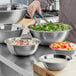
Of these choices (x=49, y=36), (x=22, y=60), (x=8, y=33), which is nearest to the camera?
(x=22, y=60)

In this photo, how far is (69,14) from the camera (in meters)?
2.63

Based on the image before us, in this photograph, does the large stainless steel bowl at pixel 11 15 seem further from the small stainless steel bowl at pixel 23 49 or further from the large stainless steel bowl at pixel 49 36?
the small stainless steel bowl at pixel 23 49

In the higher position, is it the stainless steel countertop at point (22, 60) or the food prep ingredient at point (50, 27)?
the food prep ingredient at point (50, 27)

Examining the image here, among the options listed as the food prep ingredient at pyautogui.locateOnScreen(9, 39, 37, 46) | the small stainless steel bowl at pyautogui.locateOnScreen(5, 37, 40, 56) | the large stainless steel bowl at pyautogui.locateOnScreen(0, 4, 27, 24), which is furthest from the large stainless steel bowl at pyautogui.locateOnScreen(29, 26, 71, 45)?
the large stainless steel bowl at pyautogui.locateOnScreen(0, 4, 27, 24)

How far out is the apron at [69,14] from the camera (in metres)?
2.57

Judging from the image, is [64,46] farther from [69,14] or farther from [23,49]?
[69,14]

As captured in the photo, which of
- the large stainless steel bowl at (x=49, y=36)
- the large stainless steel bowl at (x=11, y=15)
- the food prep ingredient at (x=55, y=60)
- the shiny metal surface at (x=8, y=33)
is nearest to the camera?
the food prep ingredient at (x=55, y=60)

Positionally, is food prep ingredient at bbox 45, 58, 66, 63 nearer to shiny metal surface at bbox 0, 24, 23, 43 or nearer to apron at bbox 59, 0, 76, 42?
shiny metal surface at bbox 0, 24, 23, 43

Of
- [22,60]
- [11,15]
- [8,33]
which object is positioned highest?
[11,15]

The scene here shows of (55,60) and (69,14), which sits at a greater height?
(69,14)

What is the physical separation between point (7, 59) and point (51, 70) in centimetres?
36

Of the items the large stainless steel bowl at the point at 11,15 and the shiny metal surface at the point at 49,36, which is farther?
the large stainless steel bowl at the point at 11,15

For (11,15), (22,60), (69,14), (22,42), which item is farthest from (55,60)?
(69,14)

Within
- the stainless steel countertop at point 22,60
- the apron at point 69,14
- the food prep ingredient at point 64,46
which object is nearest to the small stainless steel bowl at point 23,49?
the stainless steel countertop at point 22,60
